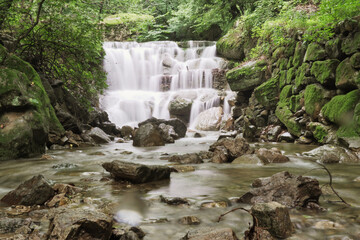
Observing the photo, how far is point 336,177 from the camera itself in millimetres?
4719

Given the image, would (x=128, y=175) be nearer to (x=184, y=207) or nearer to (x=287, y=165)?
(x=184, y=207)

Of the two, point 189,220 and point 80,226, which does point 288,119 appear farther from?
point 80,226

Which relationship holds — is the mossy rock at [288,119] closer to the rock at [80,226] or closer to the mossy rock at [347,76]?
the mossy rock at [347,76]

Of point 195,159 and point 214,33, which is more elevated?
point 214,33

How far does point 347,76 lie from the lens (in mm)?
7820

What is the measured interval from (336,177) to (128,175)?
3500mm

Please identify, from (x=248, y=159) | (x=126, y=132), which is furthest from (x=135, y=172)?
(x=126, y=132)

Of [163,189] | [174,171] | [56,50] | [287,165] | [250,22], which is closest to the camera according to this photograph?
[163,189]

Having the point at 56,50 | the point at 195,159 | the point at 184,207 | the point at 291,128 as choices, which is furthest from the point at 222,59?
the point at 184,207

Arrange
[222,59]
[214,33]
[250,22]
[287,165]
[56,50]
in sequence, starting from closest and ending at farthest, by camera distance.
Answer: [287,165] < [56,50] < [250,22] < [222,59] < [214,33]

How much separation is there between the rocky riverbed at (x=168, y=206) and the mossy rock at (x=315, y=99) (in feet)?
→ 12.3

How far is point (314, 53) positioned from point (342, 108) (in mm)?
2717

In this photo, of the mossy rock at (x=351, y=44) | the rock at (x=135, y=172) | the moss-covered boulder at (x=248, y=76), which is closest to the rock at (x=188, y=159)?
the rock at (x=135, y=172)

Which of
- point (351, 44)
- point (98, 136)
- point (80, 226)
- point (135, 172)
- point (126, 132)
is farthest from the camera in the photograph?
point (126, 132)
